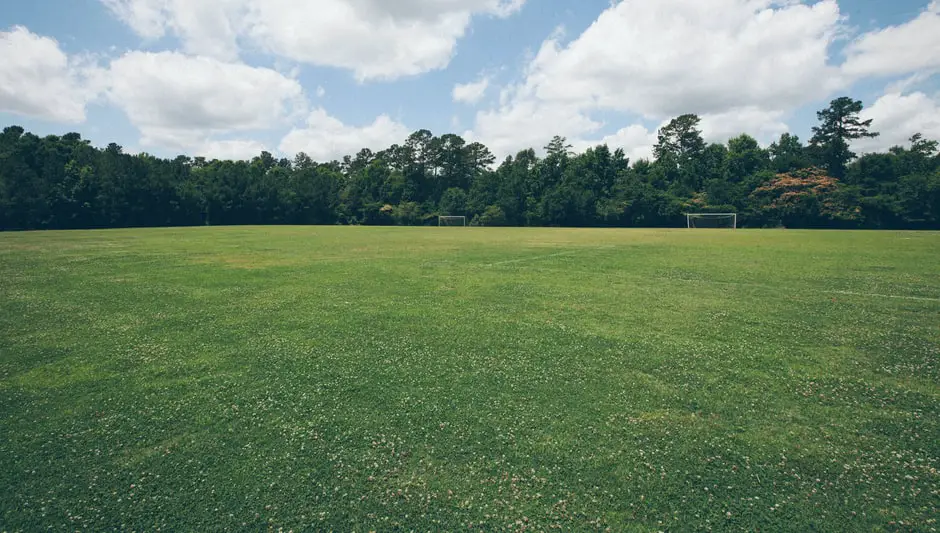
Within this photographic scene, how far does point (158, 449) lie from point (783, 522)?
5.88 meters

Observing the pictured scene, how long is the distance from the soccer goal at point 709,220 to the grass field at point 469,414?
7130 centimetres

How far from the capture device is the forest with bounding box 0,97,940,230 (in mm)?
68250

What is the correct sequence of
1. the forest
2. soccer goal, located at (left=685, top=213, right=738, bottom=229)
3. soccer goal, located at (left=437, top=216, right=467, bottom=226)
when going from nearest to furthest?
the forest, soccer goal, located at (left=685, top=213, right=738, bottom=229), soccer goal, located at (left=437, top=216, right=467, bottom=226)

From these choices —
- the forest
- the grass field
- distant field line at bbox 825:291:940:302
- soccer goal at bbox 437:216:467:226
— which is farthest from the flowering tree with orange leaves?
the grass field

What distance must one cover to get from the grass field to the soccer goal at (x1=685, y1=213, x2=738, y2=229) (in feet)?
234

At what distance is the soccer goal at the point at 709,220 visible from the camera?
77000 mm

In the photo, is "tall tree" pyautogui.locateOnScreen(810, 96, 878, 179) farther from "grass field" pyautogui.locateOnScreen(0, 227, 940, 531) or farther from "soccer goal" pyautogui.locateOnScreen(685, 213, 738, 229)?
"grass field" pyautogui.locateOnScreen(0, 227, 940, 531)

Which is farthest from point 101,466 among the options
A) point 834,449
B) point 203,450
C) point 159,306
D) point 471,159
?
point 471,159

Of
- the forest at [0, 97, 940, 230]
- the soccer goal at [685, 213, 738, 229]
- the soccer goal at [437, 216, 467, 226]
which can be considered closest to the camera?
the forest at [0, 97, 940, 230]

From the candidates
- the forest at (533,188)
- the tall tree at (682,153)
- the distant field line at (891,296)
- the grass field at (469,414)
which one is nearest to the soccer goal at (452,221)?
the forest at (533,188)

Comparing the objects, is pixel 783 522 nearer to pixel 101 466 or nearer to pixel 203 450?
pixel 203 450

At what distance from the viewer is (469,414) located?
5.61 m

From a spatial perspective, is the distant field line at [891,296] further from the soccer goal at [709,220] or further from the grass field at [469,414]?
the soccer goal at [709,220]

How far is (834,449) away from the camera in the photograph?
189 inches
